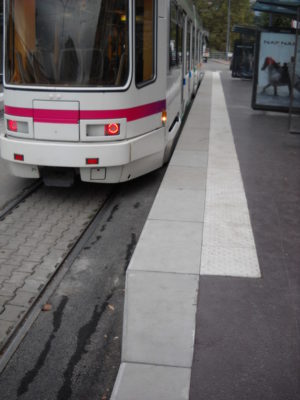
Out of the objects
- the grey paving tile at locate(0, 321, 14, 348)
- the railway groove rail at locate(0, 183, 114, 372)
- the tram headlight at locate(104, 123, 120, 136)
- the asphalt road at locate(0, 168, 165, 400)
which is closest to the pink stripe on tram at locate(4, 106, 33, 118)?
the tram headlight at locate(104, 123, 120, 136)

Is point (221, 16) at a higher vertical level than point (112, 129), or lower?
higher

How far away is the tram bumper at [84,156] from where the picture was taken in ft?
22.0

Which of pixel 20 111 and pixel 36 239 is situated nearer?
pixel 36 239

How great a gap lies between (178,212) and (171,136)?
2623 millimetres

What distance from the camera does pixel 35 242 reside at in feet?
19.7

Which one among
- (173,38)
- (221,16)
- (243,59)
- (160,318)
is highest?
(221,16)

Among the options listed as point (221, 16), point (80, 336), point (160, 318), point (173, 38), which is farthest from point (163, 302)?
point (221, 16)

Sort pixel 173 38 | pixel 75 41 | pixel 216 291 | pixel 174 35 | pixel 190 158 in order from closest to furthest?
1. pixel 216 291
2. pixel 75 41
3. pixel 173 38
4. pixel 174 35
5. pixel 190 158

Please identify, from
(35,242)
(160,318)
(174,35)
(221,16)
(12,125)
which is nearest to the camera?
(160,318)

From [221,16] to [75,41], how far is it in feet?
259

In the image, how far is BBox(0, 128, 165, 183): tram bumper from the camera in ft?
22.0

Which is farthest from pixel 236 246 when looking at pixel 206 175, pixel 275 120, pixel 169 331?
pixel 275 120

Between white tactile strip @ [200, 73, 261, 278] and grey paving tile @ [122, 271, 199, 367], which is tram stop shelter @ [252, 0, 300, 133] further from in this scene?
grey paving tile @ [122, 271, 199, 367]

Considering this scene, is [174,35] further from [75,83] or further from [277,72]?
[277,72]
